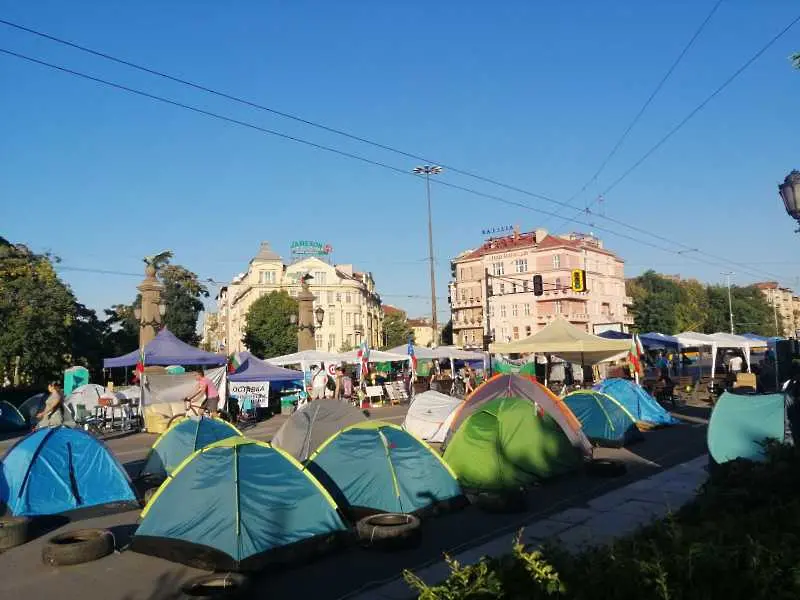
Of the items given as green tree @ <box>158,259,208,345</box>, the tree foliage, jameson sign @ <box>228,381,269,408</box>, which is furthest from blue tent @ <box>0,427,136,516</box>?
the tree foliage

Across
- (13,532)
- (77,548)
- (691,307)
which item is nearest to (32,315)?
(13,532)

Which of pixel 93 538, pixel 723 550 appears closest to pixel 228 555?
pixel 93 538

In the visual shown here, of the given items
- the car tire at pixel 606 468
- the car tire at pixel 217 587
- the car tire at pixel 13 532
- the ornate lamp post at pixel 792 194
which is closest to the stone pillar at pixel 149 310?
the car tire at pixel 13 532

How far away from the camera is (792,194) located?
8000 millimetres

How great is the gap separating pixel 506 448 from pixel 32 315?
30.0 m

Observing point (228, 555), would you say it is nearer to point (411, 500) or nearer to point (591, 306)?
point (411, 500)

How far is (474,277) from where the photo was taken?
78.9 m

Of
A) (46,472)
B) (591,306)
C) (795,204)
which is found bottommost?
(46,472)

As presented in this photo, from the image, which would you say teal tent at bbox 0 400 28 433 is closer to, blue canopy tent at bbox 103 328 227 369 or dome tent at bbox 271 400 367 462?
blue canopy tent at bbox 103 328 227 369

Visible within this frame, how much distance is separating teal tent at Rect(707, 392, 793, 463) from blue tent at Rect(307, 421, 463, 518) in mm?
4096

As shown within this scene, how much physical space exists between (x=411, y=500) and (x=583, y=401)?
7114 millimetres

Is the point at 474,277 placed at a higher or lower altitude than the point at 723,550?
higher

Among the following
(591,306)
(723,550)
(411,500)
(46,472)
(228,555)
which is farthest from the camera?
(591,306)

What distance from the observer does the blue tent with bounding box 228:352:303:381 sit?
2450 centimetres
